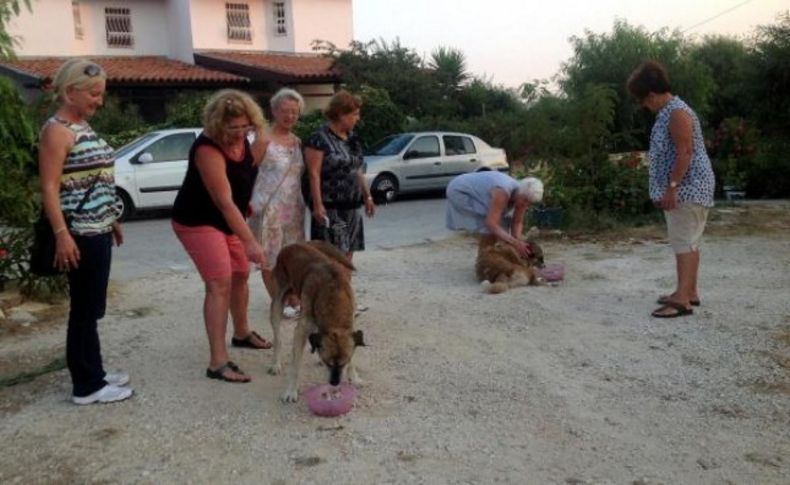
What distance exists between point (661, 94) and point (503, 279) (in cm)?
225

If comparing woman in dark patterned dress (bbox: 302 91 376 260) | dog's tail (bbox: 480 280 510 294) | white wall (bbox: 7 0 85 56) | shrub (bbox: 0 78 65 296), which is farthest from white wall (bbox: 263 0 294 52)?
woman in dark patterned dress (bbox: 302 91 376 260)

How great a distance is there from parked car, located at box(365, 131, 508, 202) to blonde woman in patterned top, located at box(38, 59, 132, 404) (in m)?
12.6

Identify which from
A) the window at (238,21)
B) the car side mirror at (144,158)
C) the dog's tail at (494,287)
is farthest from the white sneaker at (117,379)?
the window at (238,21)

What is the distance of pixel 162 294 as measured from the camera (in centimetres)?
751

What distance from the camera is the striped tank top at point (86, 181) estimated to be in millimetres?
4105

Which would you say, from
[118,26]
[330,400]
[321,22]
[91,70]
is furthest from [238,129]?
[321,22]

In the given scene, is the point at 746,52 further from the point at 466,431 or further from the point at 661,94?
the point at 466,431

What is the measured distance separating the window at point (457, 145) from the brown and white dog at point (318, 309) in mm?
13598

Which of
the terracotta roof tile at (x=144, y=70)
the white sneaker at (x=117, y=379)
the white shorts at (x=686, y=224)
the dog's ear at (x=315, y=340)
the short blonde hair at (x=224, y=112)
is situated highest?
the terracotta roof tile at (x=144, y=70)

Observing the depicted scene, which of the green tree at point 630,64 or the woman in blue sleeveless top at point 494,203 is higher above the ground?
the green tree at point 630,64

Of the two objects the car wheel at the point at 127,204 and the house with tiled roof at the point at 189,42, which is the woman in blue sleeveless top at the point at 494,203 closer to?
the car wheel at the point at 127,204

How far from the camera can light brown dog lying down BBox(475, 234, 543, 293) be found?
7.32 m

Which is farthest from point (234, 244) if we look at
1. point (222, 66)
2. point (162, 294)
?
point (222, 66)

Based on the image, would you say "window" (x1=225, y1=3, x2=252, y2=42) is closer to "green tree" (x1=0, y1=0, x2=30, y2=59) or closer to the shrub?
the shrub
